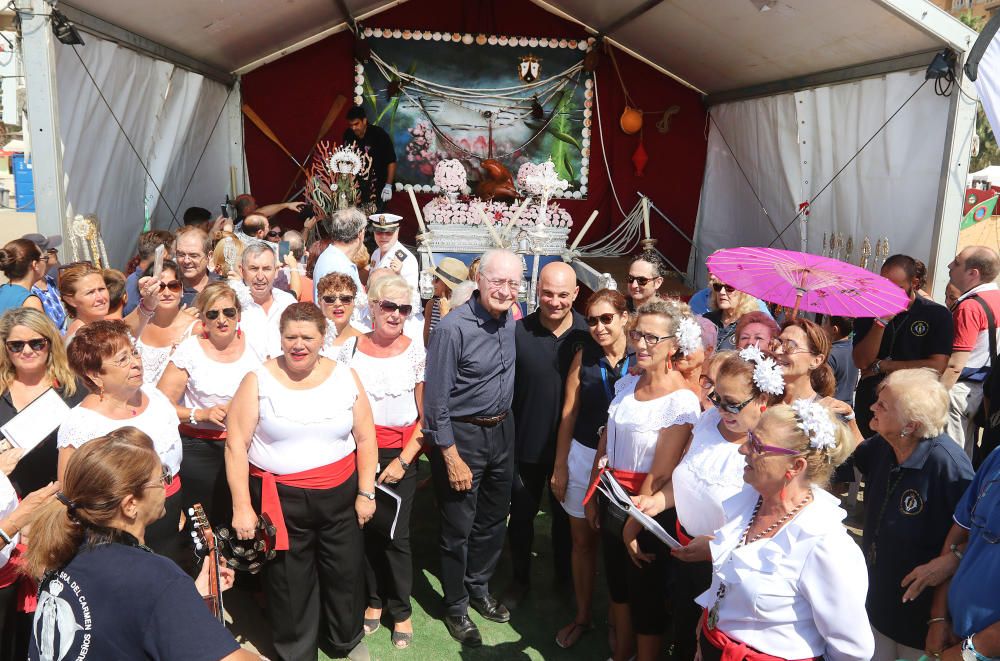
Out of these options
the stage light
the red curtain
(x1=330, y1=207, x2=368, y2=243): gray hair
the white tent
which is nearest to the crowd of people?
(x1=330, y1=207, x2=368, y2=243): gray hair

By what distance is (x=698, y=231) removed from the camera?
439 inches

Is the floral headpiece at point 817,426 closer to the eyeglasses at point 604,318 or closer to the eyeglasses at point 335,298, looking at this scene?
the eyeglasses at point 604,318

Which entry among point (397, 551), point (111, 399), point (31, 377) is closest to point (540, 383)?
point (397, 551)

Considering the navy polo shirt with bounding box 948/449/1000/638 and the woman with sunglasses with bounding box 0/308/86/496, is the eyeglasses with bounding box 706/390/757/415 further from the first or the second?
the woman with sunglasses with bounding box 0/308/86/496

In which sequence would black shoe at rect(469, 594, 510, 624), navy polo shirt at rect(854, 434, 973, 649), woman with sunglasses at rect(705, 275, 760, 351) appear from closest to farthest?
navy polo shirt at rect(854, 434, 973, 649), black shoe at rect(469, 594, 510, 624), woman with sunglasses at rect(705, 275, 760, 351)

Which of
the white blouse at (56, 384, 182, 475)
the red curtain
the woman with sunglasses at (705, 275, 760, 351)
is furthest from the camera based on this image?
the red curtain

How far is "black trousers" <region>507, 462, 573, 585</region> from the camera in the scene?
397 centimetres

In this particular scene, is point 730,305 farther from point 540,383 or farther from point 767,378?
point 767,378

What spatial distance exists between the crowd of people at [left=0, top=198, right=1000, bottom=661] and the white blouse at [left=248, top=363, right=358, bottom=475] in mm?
11

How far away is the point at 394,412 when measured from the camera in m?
3.65

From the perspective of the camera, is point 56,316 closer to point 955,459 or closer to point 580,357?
point 580,357

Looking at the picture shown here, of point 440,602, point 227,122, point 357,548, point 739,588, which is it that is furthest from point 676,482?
point 227,122

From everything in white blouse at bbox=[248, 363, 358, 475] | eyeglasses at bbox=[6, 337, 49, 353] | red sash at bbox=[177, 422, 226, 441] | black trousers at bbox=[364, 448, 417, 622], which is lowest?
black trousers at bbox=[364, 448, 417, 622]

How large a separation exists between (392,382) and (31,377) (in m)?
1.48
